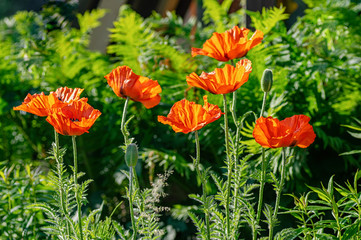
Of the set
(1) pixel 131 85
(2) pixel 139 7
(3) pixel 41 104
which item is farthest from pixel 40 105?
(2) pixel 139 7

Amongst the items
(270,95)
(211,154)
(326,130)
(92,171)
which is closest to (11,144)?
(92,171)

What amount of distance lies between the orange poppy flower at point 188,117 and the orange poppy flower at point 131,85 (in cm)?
6

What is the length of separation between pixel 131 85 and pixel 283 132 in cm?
25

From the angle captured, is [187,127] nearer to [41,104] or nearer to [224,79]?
[224,79]

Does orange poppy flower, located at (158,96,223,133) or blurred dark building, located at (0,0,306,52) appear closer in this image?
orange poppy flower, located at (158,96,223,133)

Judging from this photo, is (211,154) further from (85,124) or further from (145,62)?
(85,124)

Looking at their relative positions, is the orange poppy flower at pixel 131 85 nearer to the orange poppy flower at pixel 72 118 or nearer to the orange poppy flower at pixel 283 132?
the orange poppy flower at pixel 72 118

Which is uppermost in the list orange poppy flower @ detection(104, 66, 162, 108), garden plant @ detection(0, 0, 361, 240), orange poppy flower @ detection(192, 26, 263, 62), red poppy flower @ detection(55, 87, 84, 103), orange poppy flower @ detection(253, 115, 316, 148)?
orange poppy flower @ detection(192, 26, 263, 62)

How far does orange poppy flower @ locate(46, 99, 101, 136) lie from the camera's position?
0.71 m

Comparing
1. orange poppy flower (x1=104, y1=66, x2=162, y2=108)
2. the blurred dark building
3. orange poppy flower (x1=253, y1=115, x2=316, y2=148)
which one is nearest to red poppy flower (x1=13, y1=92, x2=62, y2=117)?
orange poppy flower (x1=104, y1=66, x2=162, y2=108)

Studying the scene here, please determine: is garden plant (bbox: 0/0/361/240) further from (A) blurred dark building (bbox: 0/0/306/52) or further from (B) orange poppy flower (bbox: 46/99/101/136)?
(A) blurred dark building (bbox: 0/0/306/52)

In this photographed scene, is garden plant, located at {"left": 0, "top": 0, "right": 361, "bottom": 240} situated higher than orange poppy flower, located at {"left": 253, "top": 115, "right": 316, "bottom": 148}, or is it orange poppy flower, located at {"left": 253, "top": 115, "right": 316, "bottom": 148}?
orange poppy flower, located at {"left": 253, "top": 115, "right": 316, "bottom": 148}

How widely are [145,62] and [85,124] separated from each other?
1071 mm

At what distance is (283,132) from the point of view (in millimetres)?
713
